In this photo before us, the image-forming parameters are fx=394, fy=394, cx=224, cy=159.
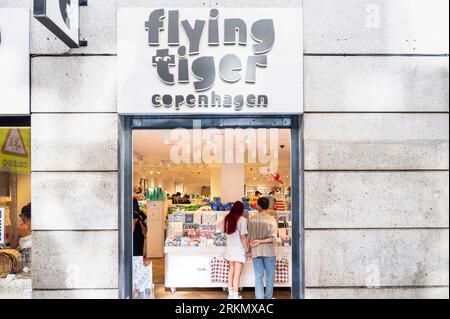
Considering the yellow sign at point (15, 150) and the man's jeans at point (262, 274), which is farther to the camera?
the man's jeans at point (262, 274)

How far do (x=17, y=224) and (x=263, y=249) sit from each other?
3911 mm

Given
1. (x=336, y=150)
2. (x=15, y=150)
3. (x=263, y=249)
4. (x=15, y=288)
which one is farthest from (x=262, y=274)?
(x=15, y=150)

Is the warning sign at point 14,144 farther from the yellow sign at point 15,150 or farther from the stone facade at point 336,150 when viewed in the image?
the stone facade at point 336,150

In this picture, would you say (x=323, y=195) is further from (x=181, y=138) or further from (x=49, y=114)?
(x=49, y=114)

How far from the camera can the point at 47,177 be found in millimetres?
4980

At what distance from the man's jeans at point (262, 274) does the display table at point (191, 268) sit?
1036mm

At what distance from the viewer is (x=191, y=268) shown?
820 centimetres

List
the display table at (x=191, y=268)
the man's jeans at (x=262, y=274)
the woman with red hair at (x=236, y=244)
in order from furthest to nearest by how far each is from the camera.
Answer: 1. the display table at (x=191, y=268)
2. the woman with red hair at (x=236, y=244)
3. the man's jeans at (x=262, y=274)

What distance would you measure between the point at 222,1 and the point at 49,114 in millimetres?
2628

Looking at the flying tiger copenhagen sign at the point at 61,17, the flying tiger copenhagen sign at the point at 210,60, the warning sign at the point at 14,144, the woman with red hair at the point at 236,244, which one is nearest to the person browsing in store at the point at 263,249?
the woman with red hair at the point at 236,244

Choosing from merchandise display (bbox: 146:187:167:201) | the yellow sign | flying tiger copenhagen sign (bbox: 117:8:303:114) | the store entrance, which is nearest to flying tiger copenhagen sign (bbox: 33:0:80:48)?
flying tiger copenhagen sign (bbox: 117:8:303:114)

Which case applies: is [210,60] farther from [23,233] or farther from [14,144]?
[23,233]

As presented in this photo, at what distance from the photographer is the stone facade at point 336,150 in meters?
4.96

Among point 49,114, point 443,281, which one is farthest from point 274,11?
point 443,281
